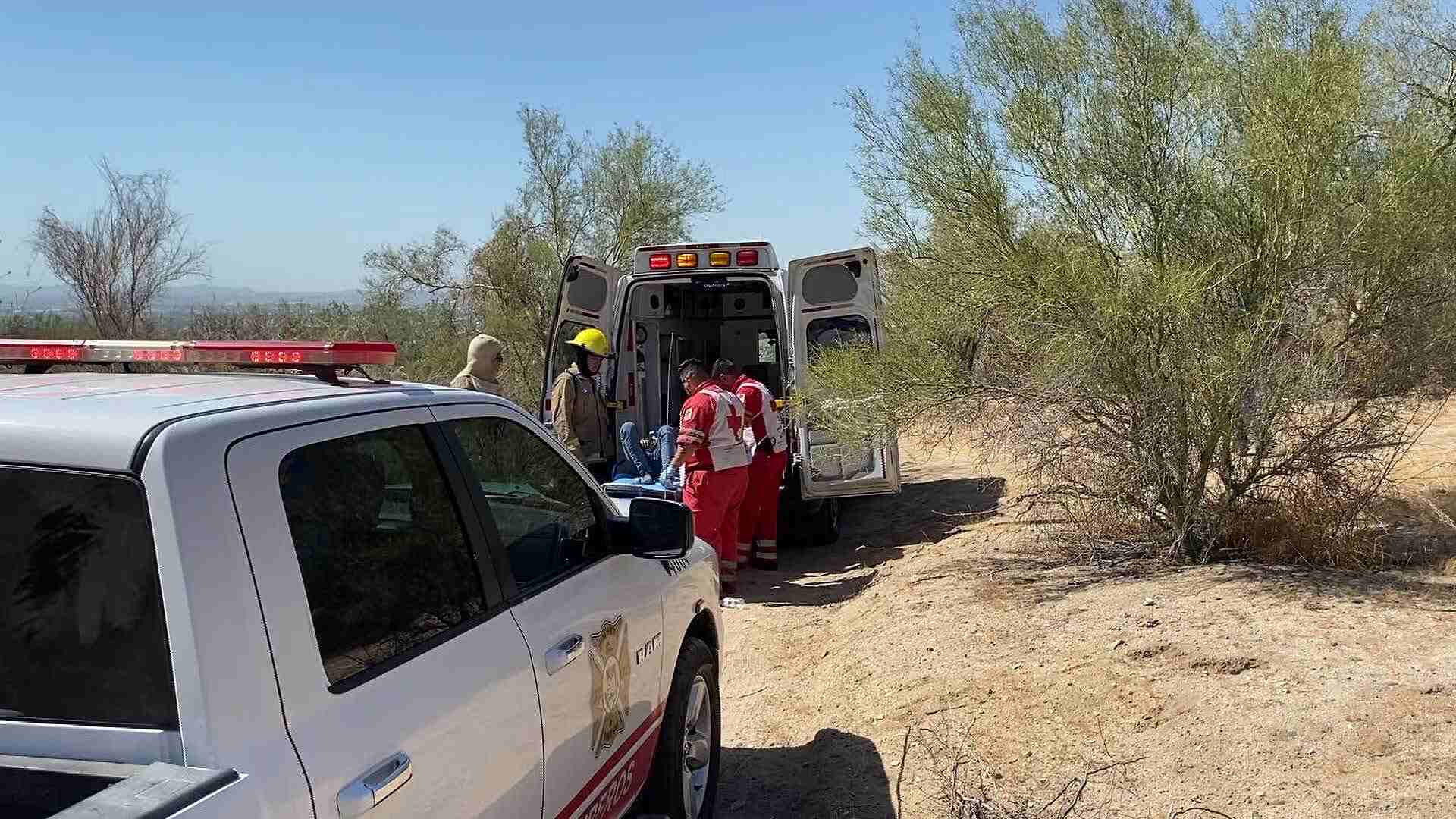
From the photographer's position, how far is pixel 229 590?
5.57ft

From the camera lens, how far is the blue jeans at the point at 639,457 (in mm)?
8586

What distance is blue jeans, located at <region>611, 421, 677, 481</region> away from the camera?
28.2 ft

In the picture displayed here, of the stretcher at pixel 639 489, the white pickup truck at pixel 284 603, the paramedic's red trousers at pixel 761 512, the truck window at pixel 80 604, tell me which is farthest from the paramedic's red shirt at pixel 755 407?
the truck window at pixel 80 604

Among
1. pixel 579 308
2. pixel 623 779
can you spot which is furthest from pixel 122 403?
pixel 579 308

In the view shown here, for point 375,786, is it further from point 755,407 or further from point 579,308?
point 579,308

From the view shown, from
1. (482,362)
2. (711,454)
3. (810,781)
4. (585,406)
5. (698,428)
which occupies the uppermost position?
(482,362)

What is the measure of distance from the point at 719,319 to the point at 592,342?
232cm

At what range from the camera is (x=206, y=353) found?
2.57m

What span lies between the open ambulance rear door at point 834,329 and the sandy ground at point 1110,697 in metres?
1.35

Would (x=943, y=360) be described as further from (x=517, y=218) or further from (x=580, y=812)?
(x=517, y=218)

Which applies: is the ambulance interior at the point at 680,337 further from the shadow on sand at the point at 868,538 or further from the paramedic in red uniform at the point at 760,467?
the shadow on sand at the point at 868,538

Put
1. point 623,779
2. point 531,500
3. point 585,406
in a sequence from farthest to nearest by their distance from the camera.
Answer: point 585,406
point 623,779
point 531,500

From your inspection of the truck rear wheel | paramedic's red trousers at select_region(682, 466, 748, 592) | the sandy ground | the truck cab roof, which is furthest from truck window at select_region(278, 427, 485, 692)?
paramedic's red trousers at select_region(682, 466, 748, 592)

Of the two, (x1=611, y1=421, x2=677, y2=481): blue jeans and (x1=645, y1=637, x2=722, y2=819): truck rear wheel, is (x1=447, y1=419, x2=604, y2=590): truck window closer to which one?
(x1=645, y1=637, x2=722, y2=819): truck rear wheel
